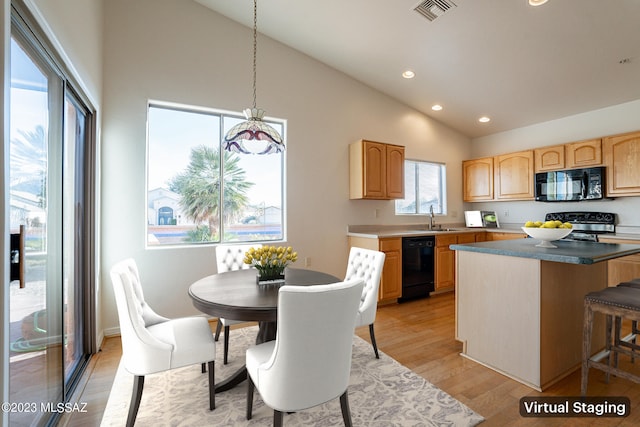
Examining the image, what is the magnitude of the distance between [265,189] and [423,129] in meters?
3.04

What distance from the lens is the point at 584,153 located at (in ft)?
12.8

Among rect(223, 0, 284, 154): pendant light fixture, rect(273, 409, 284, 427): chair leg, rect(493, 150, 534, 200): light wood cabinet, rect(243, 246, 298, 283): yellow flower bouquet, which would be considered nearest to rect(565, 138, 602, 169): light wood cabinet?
rect(493, 150, 534, 200): light wood cabinet

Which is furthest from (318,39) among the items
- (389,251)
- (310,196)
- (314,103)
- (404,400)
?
(404,400)

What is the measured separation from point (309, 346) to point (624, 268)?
415 centimetres

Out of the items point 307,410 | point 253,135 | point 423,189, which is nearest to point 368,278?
point 307,410

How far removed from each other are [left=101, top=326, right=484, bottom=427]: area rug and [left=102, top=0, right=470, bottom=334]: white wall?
3.93ft

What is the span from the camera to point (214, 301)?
1625mm

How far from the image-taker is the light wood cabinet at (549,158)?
4160mm

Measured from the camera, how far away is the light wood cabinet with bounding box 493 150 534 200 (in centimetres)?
453

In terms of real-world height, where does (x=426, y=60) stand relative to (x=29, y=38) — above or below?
above

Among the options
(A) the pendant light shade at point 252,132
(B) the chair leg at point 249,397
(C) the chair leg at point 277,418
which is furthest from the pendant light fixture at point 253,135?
(C) the chair leg at point 277,418

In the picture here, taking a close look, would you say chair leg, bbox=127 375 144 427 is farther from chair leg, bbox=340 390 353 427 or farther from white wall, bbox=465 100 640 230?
white wall, bbox=465 100 640 230

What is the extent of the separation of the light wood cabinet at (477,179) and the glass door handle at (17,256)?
18.8 feet

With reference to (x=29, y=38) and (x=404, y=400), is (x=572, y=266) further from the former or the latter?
(x=29, y=38)
